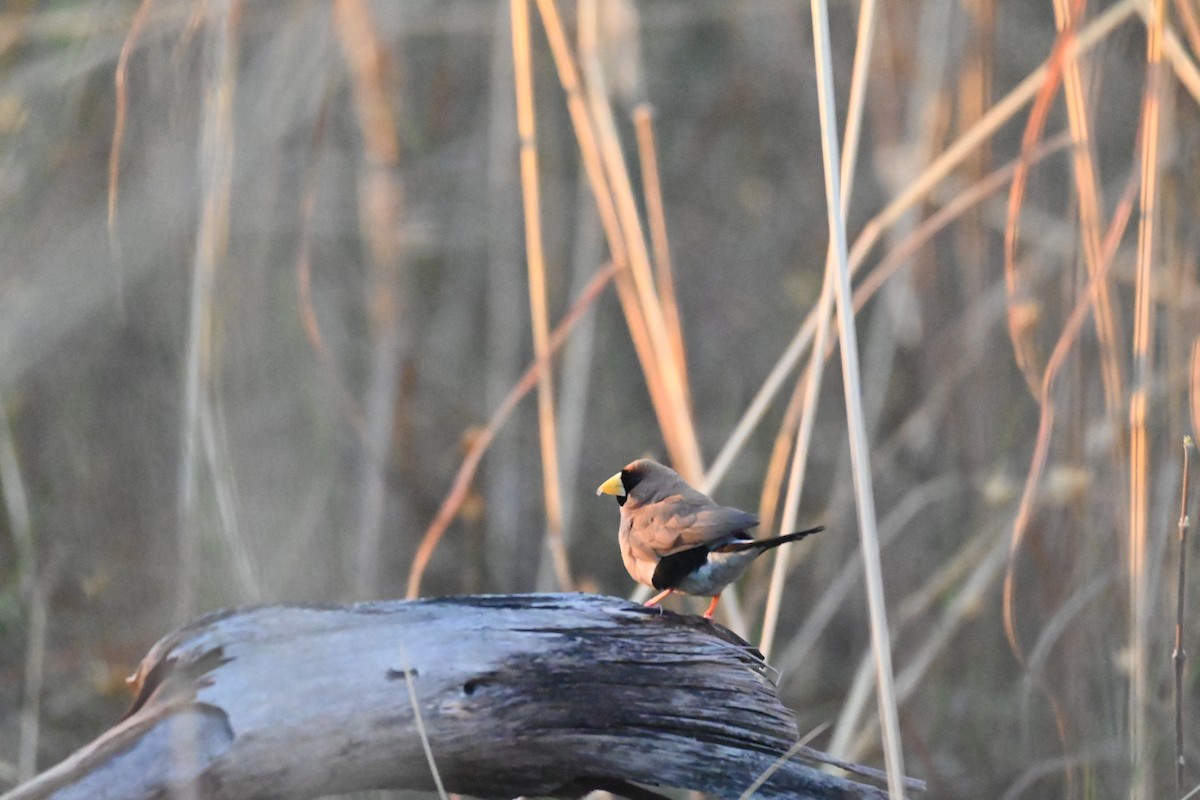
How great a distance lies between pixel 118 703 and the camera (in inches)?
126

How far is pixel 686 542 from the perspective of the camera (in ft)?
5.73

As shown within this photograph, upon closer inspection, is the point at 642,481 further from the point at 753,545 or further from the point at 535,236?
the point at 535,236

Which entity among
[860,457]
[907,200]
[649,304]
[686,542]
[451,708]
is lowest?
[451,708]

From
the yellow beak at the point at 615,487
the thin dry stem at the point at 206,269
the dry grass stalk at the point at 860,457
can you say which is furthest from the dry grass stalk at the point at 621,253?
the dry grass stalk at the point at 860,457

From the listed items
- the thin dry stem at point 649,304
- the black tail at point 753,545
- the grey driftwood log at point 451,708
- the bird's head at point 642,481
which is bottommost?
the grey driftwood log at point 451,708

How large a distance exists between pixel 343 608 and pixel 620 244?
3.34 feet

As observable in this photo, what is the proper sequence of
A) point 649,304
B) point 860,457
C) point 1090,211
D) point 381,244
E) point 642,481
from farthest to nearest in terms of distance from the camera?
point 381,244 → point 649,304 → point 1090,211 → point 642,481 → point 860,457

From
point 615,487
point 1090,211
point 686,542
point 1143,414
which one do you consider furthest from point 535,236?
point 1143,414

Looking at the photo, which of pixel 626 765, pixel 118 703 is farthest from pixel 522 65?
pixel 118 703

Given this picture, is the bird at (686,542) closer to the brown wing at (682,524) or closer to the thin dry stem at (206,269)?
the brown wing at (682,524)

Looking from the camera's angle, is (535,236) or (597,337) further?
(597,337)

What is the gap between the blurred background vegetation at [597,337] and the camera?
7.61 ft

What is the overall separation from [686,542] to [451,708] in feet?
1.37

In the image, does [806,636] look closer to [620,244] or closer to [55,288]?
[620,244]
